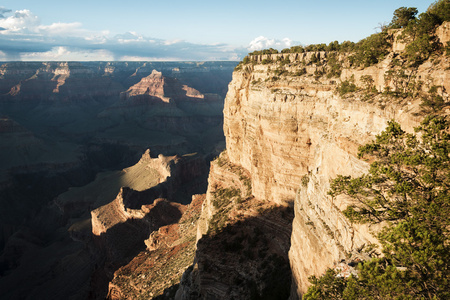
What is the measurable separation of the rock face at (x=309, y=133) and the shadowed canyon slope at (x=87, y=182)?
86.3ft

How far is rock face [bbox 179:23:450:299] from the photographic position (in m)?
12.9

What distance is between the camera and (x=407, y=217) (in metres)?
10.4

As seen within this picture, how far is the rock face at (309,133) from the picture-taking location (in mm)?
12945

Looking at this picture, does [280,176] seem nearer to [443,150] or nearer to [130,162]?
[443,150]

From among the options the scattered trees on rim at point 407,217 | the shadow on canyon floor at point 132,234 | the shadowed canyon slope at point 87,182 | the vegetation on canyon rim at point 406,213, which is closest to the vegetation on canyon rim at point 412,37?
the vegetation on canyon rim at point 406,213

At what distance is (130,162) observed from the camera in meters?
131

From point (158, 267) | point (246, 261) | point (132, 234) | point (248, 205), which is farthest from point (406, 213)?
Result: point (132, 234)

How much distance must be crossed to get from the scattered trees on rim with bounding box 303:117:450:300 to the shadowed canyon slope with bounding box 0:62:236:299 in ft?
131

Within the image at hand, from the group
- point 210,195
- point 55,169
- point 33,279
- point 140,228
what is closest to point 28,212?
point 55,169

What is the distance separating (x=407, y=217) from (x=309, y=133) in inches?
575

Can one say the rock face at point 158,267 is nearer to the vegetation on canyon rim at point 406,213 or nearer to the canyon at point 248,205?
the canyon at point 248,205

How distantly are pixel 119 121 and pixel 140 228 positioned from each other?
5381 inches

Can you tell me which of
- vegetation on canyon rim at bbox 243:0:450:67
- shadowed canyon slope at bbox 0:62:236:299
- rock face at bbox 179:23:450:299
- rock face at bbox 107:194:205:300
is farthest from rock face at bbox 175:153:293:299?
shadowed canyon slope at bbox 0:62:236:299

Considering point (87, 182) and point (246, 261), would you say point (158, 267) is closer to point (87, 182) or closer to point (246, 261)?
point (246, 261)
